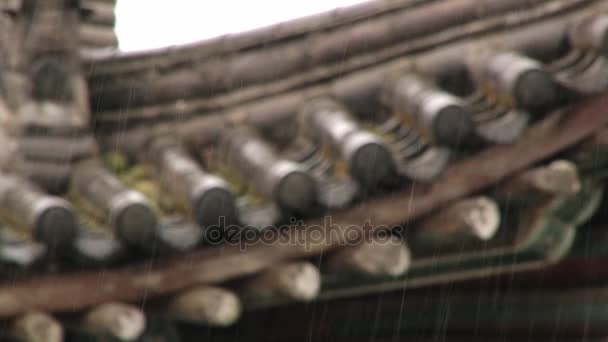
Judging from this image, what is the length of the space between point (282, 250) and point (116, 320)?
0.56m

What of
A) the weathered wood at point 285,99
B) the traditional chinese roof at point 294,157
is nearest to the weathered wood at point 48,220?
the traditional chinese roof at point 294,157

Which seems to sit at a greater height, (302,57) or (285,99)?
(302,57)

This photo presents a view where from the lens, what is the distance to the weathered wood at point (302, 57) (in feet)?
13.3

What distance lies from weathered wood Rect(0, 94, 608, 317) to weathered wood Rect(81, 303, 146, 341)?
0.10 ft

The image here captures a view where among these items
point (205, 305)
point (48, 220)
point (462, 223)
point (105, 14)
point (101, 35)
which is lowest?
point (101, 35)

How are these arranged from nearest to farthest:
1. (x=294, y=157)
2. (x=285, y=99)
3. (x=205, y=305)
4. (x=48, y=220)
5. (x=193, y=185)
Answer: (x=48, y=220) < (x=205, y=305) < (x=193, y=185) < (x=294, y=157) < (x=285, y=99)

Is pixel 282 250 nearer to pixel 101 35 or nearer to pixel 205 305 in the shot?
pixel 205 305

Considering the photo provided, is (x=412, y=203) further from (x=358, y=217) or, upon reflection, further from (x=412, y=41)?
(x=412, y=41)

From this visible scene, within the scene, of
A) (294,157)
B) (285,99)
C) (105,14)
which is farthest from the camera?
(105,14)

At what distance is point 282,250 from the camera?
351 cm

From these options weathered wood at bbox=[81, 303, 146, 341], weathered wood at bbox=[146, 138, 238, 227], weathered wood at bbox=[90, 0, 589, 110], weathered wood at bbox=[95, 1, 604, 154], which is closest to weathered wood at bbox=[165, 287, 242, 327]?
weathered wood at bbox=[81, 303, 146, 341]

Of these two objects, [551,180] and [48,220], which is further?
[551,180]

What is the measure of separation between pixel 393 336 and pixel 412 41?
49.8 inches

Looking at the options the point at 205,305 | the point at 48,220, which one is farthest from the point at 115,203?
the point at 205,305
